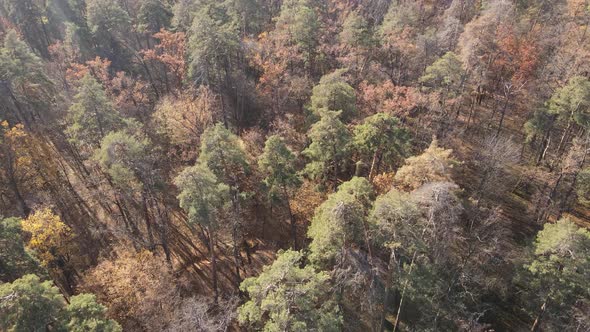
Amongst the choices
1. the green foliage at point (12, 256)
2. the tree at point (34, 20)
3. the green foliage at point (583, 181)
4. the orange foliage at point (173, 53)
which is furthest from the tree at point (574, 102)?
the tree at point (34, 20)

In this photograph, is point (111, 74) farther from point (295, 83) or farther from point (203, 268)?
point (203, 268)

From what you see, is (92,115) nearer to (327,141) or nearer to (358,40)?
(327,141)

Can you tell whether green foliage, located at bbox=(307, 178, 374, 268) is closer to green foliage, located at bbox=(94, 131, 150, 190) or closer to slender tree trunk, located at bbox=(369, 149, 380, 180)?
slender tree trunk, located at bbox=(369, 149, 380, 180)

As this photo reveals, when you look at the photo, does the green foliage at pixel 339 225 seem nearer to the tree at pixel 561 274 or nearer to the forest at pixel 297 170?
the forest at pixel 297 170

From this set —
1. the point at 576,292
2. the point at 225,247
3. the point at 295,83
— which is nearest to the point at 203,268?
the point at 225,247

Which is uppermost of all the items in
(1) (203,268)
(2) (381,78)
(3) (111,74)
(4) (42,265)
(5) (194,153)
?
(2) (381,78)

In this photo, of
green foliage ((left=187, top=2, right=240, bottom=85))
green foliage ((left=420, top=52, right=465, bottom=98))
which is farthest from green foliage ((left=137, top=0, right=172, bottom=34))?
green foliage ((left=420, top=52, right=465, bottom=98))
